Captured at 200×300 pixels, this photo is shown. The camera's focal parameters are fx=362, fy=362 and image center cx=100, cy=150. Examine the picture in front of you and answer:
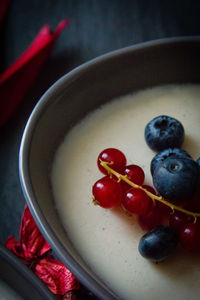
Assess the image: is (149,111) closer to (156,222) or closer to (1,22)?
(156,222)

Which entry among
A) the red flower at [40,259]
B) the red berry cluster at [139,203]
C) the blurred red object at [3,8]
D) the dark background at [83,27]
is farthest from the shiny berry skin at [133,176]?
the blurred red object at [3,8]

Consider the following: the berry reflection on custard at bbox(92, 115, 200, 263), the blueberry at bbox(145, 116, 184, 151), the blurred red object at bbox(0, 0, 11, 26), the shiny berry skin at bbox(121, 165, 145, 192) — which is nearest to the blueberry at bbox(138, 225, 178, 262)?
the berry reflection on custard at bbox(92, 115, 200, 263)

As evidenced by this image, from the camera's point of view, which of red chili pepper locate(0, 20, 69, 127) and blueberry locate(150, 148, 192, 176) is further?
red chili pepper locate(0, 20, 69, 127)

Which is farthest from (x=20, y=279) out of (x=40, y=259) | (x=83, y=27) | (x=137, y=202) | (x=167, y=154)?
(x=83, y=27)

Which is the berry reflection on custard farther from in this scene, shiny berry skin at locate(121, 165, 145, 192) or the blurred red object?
the blurred red object

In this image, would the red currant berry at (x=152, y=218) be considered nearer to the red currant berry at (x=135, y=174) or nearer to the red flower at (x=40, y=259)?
the red currant berry at (x=135, y=174)

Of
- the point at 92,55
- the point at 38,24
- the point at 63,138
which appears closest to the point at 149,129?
the point at 63,138
